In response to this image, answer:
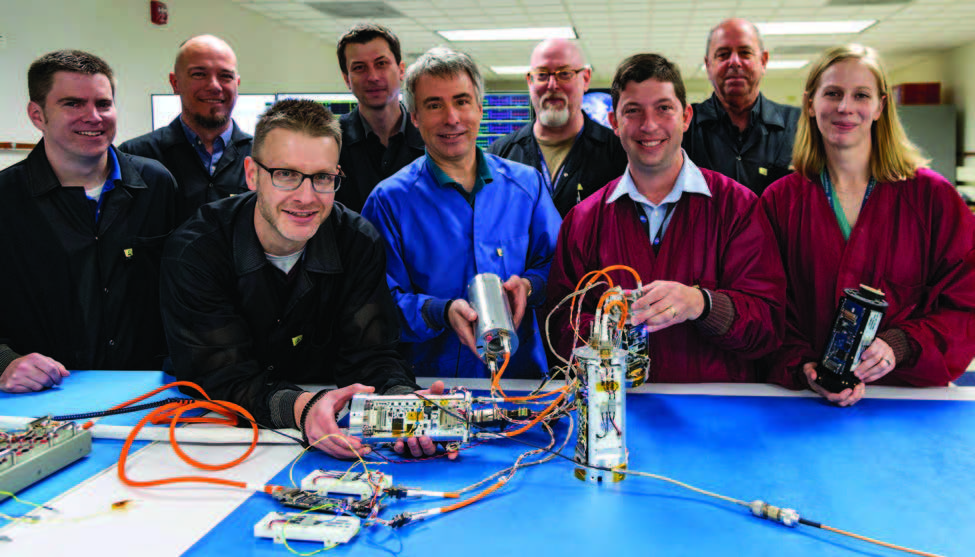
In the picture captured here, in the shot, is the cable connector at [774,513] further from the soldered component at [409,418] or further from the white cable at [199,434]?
the white cable at [199,434]

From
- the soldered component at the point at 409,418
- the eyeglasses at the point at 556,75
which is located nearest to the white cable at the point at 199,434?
the soldered component at the point at 409,418

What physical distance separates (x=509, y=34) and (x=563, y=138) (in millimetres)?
6872

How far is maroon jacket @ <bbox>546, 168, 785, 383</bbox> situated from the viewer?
190 cm

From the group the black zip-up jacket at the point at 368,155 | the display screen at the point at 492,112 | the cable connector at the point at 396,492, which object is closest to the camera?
the cable connector at the point at 396,492

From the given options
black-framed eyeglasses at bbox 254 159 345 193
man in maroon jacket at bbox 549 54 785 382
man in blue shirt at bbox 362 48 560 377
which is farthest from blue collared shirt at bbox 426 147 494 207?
black-framed eyeglasses at bbox 254 159 345 193

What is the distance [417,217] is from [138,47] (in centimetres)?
469

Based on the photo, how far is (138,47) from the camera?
5.68 meters

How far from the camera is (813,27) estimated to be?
8.86m

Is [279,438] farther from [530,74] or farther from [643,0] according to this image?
[643,0]

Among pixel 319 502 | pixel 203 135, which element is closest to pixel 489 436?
pixel 319 502

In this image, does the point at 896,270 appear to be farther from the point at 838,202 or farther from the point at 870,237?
the point at 838,202

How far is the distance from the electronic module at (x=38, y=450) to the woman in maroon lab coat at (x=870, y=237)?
1.71 m

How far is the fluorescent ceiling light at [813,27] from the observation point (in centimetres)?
859

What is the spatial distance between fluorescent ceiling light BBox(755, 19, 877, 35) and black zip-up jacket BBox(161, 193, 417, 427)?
27.0ft
